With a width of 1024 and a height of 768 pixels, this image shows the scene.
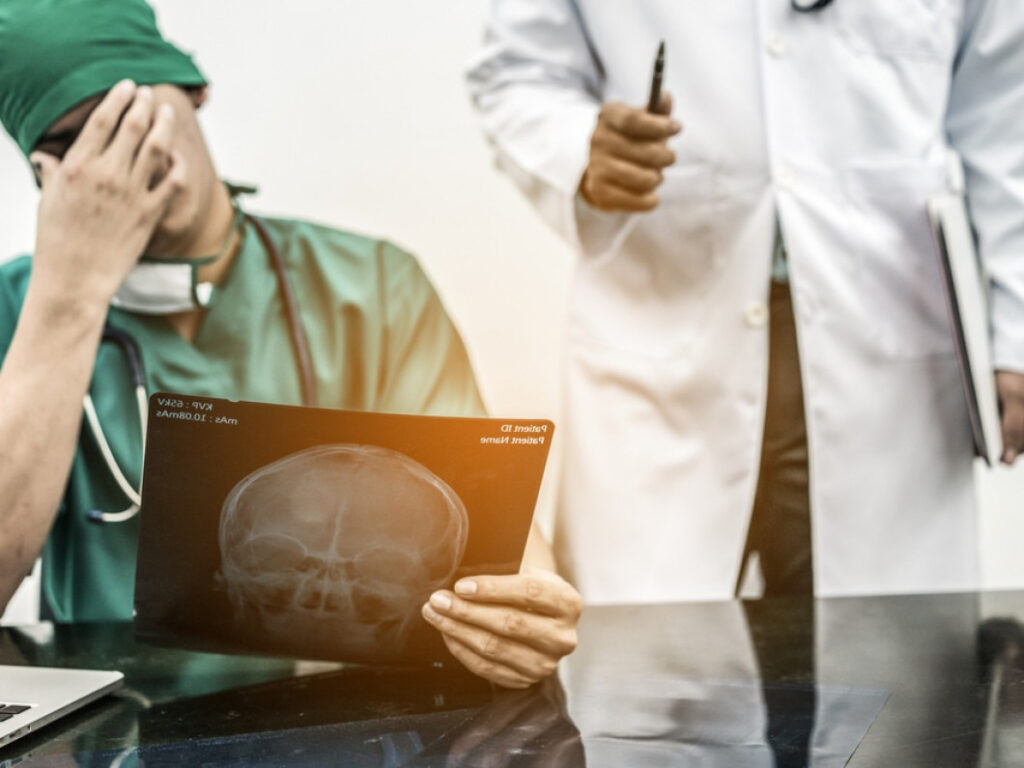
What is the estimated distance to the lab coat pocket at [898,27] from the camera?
1.27 meters

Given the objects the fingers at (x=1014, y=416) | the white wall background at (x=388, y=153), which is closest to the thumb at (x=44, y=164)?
the white wall background at (x=388, y=153)

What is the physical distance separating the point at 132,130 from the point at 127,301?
180 mm

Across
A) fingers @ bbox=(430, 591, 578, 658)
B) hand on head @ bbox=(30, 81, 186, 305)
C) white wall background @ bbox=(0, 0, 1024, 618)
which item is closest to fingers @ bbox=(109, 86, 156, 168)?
hand on head @ bbox=(30, 81, 186, 305)

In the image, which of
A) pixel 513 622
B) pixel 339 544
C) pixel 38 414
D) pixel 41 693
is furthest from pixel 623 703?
pixel 38 414

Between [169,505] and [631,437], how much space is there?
27.6 inches

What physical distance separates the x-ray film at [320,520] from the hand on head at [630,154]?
52cm

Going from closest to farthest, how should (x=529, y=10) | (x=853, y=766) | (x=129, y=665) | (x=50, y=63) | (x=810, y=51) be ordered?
(x=853, y=766)
(x=129, y=665)
(x=50, y=63)
(x=810, y=51)
(x=529, y=10)

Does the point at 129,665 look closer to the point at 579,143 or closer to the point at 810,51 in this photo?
the point at 579,143

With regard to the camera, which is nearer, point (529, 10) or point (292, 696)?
point (292, 696)

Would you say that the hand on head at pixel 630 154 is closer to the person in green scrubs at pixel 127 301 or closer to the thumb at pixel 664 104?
the thumb at pixel 664 104

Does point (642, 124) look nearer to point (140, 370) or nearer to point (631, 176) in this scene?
point (631, 176)

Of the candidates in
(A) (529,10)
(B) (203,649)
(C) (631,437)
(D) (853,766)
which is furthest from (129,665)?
(A) (529,10)

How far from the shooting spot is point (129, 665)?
33.0 inches

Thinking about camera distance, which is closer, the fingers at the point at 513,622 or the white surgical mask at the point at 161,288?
the fingers at the point at 513,622
